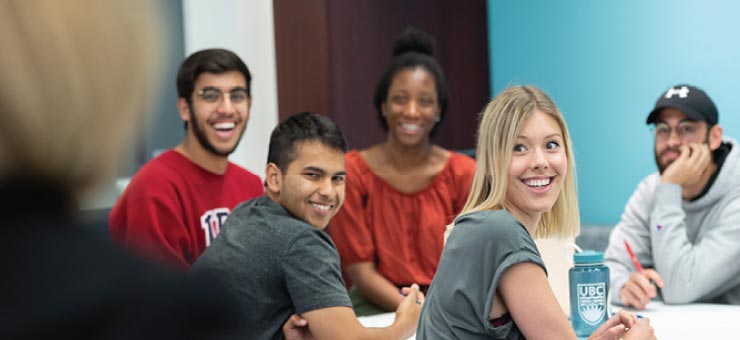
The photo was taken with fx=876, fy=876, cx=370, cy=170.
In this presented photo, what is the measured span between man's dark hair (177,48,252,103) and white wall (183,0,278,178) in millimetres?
1197

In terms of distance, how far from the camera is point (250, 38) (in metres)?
3.91

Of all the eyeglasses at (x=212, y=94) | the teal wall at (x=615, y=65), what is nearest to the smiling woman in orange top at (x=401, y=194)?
the eyeglasses at (x=212, y=94)

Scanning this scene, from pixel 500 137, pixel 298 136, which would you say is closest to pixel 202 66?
pixel 298 136

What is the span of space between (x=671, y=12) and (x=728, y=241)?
128 cm

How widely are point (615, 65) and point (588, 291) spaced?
6.77 feet

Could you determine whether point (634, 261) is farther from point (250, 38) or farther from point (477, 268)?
point (250, 38)

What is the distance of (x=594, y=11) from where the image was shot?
380cm

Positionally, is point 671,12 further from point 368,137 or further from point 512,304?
point 512,304

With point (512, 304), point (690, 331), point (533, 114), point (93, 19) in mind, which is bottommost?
point (690, 331)

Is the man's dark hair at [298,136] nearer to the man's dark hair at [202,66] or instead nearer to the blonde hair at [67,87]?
the man's dark hair at [202,66]

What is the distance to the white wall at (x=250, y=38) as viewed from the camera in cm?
389

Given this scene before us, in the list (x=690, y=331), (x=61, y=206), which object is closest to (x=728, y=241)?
(x=690, y=331)

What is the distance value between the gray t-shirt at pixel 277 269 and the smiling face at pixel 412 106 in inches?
43.7

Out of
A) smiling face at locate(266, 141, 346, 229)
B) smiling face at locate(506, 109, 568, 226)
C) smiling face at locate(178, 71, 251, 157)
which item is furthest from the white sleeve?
smiling face at locate(178, 71, 251, 157)
